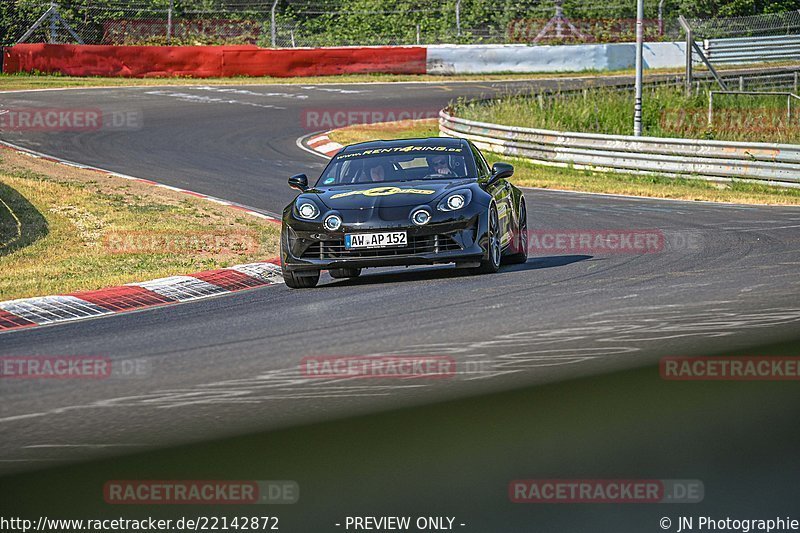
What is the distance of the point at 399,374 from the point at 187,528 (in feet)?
8.76

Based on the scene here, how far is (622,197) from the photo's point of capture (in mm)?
19781

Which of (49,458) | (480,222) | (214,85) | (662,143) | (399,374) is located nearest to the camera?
(49,458)

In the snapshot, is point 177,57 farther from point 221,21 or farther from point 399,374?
point 399,374

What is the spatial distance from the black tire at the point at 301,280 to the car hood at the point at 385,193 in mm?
708

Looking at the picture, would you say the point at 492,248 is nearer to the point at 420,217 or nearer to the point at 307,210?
the point at 420,217

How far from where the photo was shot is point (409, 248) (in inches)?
428

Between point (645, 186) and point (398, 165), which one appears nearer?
point (398, 165)

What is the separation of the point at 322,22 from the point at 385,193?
32.5 meters

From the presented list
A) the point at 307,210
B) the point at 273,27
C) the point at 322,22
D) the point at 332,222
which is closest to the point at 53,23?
the point at 273,27

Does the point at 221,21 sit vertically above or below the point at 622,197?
above

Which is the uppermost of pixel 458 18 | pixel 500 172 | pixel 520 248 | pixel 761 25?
pixel 458 18

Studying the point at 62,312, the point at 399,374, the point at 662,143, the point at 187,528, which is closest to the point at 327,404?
the point at 399,374

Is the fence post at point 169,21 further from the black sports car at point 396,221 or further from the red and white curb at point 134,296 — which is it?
the black sports car at point 396,221

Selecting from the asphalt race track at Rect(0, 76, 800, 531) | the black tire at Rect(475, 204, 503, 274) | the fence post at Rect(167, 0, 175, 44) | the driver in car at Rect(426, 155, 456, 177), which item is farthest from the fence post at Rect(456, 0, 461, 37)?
the black tire at Rect(475, 204, 503, 274)
